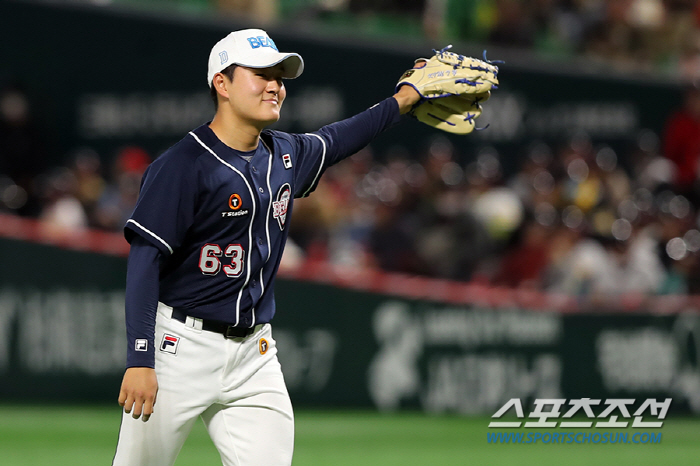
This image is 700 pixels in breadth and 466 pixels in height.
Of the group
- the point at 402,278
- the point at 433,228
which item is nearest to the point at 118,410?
the point at 402,278

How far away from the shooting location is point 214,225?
13.5 feet

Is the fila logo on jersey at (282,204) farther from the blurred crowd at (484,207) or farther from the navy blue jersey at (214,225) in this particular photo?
the blurred crowd at (484,207)

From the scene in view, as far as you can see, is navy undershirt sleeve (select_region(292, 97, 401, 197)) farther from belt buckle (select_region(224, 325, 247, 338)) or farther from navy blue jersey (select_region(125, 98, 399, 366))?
belt buckle (select_region(224, 325, 247, 338))

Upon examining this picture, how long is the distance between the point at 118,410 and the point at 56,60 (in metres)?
5.09

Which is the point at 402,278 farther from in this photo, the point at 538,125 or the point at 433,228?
the point at 538,125

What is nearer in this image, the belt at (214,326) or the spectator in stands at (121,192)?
the belt at (214,326)

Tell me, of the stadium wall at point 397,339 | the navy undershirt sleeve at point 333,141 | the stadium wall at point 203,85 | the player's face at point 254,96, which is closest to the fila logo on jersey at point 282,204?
the navy undershirt sleeve at point 333,141

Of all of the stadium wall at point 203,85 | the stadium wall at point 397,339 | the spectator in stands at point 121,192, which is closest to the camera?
the stadium wall at point 397,339

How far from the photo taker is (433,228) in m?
11.9

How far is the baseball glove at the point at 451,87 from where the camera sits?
486cm

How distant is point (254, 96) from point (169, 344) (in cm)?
107

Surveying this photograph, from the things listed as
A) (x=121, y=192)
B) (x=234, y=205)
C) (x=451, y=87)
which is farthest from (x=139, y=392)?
(x=121, y=192)

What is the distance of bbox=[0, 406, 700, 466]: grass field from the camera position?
827cm

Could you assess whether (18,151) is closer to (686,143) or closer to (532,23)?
(532,23)
